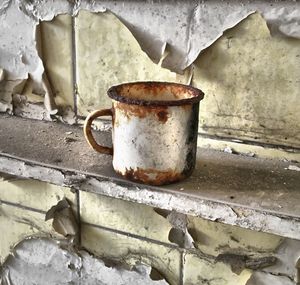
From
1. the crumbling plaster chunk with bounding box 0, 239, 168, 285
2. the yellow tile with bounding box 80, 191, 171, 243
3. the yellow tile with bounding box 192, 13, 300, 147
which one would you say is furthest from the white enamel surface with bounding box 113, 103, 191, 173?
the crumbling plaster chunk with bounding box 0, 239, 168, 285

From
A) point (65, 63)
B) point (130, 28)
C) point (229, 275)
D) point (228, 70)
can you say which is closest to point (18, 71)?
point (65, 63)

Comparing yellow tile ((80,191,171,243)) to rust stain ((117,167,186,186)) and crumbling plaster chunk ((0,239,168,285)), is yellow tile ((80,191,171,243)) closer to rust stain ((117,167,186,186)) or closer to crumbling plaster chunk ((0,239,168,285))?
crumbling plaster chunk ((0,239,168,285))

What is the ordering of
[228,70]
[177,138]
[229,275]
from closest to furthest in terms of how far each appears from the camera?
[177,138] < [228,70] < [229,275]

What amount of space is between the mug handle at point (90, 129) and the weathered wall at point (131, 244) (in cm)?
22

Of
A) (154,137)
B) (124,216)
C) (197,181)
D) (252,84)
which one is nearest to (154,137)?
(154,137)

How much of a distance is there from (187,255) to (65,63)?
450 millimetres

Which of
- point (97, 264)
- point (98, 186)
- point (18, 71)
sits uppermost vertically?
point (18, 71)

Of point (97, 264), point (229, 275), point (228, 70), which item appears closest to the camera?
point (228, 70)

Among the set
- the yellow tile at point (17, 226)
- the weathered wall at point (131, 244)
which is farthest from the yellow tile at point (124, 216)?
the yellow tile at point (17, 226)

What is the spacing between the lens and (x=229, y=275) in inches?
36.2

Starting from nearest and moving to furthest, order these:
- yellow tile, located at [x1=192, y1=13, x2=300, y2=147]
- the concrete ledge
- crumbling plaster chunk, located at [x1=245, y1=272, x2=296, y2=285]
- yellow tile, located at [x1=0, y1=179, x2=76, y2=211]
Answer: the concrete ledge < yellow tile, located at [x1=192, y1=13, x2=300, y2=147] < crumbling plaster chunk, located at [x1=245, y1=272, x2=296, y2=285] < yellow tile, located at [x1=0, y1=179, x2=76, y2=211]

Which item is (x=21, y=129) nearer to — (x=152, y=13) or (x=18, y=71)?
(x=18, y=71)

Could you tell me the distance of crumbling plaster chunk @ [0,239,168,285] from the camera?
1030mm

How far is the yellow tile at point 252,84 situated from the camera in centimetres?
77
